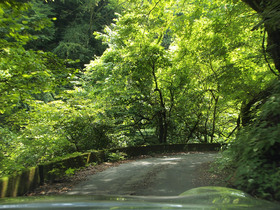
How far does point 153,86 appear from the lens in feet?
61.9

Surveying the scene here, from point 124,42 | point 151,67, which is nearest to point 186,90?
point 151,67

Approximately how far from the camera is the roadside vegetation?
5.17 metres

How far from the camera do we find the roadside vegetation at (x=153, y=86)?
5.17 metres

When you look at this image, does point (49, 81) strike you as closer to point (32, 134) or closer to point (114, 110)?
point (32, 134)

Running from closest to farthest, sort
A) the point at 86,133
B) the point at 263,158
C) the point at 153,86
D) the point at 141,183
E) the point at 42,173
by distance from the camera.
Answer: the point at 263,158
the point at 42,173
the point at 141,183
the point at 86,133
the point at 153,86

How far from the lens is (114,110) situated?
15391 millimetres

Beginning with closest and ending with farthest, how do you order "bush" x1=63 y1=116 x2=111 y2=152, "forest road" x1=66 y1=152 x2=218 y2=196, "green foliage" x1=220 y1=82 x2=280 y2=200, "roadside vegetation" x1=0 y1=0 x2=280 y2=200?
1. "green foliage" x1=220 y1=82 x2=280 y2=200
2. "roadside vegetation" x1=0 y1=0 x2=280 y2=200
3. "forest road" x1=66 y1=152 x2=218 y2=196
4. "bush" x1=63 y1=116 x2=111 y2=152

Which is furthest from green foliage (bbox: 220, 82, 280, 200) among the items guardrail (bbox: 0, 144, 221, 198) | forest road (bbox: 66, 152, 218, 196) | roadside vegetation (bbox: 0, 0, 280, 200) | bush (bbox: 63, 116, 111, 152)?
bush (bbox: 63, 116, 111, 152)

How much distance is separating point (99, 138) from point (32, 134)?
14.5 ft

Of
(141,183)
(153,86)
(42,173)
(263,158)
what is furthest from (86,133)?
(263,158)

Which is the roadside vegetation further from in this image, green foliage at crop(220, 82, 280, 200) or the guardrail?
the guardrail

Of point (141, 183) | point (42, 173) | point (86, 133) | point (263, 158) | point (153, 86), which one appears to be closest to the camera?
point (263, 158)

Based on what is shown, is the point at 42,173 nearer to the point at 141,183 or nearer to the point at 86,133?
the point at 141,183

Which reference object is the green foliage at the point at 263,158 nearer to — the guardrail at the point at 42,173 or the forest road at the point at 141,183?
the forest road at the point at 141,183
